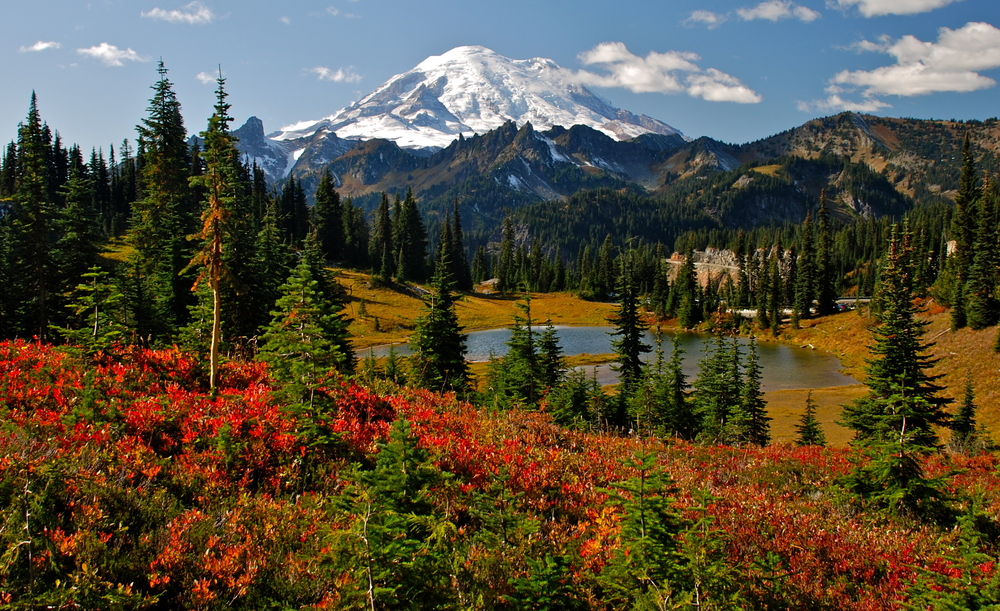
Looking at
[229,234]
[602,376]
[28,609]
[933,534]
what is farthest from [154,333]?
[602,376]

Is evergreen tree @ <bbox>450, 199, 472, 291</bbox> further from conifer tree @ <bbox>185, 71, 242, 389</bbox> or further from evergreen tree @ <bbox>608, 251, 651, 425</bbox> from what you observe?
conifer tree @ <bbox>185, 71, 242, 389</bbox>

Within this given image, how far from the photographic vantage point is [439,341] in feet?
94.9

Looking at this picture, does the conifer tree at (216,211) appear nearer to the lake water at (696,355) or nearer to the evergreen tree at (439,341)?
the evergreen tree at (439,341)

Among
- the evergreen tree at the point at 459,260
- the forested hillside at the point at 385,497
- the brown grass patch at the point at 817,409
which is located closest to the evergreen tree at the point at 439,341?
the forested hillside at the point at 385,497

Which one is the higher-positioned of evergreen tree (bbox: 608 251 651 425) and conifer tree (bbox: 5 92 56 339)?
conifer tree (bbox: 5 92 56 339)

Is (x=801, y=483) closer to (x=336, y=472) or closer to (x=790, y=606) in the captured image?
(x=790, y=606)

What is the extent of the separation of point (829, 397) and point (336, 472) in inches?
2255

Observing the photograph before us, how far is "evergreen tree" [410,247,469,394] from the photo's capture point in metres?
27.7

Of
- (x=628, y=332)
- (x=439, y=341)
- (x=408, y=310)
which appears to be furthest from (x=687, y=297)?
(x=439, y=341)

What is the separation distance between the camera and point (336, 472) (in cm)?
767

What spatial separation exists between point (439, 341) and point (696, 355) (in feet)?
195

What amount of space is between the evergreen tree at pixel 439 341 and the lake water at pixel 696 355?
842 inches

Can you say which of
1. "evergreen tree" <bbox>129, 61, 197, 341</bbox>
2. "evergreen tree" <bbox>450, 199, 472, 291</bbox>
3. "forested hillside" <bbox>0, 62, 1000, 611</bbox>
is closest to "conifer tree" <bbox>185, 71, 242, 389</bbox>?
"forested hillside" <bbox>0, 62, 1000, 611</bbox>

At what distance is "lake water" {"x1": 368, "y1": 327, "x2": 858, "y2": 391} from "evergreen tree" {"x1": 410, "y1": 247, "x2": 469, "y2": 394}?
21.4m
